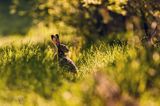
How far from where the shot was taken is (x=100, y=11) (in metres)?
11.8

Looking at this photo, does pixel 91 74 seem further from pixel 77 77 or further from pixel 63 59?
pixel 63 59

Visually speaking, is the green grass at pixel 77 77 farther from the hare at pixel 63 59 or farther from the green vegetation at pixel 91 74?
the hare at pixel 63 59

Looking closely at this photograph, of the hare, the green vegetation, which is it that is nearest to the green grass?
A: the green vegetation

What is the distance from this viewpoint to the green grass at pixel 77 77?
5059 millimetres

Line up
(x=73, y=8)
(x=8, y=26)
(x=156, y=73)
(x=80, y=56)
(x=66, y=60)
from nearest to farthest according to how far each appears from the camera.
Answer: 1. (x=156, y=73)
2. (x=66, y=60)
3. (x=80, y=56)
4. (x=73, y=8)
5. (x=8, y=26)

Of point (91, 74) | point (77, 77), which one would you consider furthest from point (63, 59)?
point (91, 74)

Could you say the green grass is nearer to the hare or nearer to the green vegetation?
the green vegetation

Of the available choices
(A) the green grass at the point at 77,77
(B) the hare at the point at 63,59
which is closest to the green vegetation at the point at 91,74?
(A) the green grass at the point at 77,77

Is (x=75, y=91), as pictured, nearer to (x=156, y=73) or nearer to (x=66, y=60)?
(x=156, y=73)

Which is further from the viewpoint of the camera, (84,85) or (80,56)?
(80,56)

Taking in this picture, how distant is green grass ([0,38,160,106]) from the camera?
506 cm

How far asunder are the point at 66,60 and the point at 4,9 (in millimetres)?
17719

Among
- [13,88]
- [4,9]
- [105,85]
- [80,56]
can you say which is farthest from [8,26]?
[105,85]

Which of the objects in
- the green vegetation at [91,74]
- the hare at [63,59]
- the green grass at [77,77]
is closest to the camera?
the green vegetation at [91,74]
